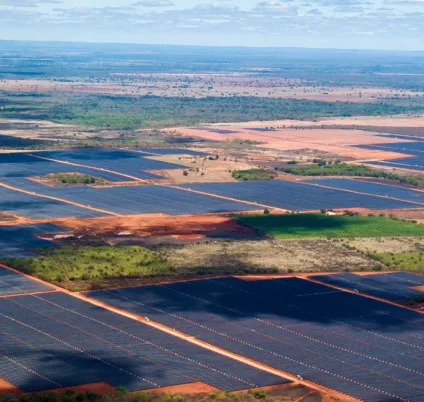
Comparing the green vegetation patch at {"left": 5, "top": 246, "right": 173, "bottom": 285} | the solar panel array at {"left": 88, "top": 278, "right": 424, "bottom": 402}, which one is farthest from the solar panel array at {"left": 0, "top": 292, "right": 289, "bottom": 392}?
the green vegetation patch at {"left": 5, "top": 246, "right": 173, "bottom": 285}

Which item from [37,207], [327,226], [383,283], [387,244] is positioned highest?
[37,207]

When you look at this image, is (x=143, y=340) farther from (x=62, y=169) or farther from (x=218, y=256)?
(x=62, y=169)

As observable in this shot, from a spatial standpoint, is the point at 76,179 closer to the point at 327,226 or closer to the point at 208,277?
the point at 327,226

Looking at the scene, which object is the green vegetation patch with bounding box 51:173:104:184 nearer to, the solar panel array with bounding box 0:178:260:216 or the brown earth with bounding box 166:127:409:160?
the solar panel array with bounding box 0:178:260:216

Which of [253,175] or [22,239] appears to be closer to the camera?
[22,239]

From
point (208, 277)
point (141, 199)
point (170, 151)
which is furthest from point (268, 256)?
point (170, 151)

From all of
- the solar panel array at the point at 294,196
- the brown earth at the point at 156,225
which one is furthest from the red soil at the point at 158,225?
the solar panel array at the point at 294,196
